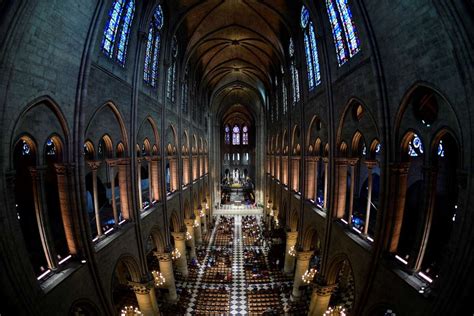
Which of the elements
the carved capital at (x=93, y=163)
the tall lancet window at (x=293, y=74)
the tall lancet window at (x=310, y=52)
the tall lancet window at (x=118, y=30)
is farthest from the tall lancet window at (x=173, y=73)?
the carved capital at (x=93, y=163)

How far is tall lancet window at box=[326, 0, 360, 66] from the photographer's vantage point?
35.7 feet

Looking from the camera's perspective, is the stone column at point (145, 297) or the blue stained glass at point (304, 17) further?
the blue stained glass at point (304, 17)

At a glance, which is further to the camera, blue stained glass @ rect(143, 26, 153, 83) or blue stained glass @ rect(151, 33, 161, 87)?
blue stained glass @ rect(151, 33, 161, 87)

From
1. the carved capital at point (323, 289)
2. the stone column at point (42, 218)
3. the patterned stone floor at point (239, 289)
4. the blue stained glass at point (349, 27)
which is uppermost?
the blue stained glass at point (349, 27)

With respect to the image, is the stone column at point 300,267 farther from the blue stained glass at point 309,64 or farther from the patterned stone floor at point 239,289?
the blue stained glass at point 309,64

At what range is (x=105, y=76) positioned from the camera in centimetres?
1054

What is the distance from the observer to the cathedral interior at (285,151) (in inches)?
246

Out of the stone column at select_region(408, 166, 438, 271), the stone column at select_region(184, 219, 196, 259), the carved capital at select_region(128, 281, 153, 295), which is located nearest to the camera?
the stone column at select_region(408, 166, 438, 271)

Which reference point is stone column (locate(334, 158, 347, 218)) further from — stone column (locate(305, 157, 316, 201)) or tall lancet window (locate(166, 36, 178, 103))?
tall lancet window (locate(166, 36, 178, 103))

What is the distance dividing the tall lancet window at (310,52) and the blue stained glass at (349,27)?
360 centimetres

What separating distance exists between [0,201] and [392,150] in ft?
36.9

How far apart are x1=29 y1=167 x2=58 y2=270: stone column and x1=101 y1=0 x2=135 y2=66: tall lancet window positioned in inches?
240

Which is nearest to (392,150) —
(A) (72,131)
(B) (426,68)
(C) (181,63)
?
(B) (426,68)

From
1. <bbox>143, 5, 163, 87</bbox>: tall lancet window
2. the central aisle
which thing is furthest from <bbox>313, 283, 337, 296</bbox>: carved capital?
<bbox>143, 5, 163, 87</bbox>: tall lancet window
